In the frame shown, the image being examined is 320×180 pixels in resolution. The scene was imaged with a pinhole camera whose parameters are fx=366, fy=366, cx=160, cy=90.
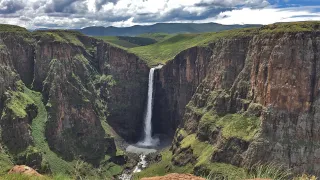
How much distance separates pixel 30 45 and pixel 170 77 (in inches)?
2071

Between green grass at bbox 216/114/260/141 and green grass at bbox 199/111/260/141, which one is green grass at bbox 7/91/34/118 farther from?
green grass at bbox 216/114/260/141

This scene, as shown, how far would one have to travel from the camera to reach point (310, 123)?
81.4 metres

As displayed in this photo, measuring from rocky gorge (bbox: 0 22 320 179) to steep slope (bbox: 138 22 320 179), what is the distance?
0.80ft

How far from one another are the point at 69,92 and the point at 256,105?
2454 inches

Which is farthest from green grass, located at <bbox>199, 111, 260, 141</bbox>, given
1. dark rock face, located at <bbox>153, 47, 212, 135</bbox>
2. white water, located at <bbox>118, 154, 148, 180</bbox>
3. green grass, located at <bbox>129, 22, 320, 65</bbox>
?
white water, located at <bbox>118, 154, 148, 180</bbox>

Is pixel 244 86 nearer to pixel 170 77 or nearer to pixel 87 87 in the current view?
pixel 170 77

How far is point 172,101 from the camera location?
142m

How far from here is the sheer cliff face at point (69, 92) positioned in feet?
347

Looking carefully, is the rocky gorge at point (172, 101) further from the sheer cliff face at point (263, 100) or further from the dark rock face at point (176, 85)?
the dark rock face at point (176, 85)

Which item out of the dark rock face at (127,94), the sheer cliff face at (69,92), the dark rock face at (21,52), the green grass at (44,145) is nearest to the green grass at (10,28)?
the sheer cliff face at (69,92)

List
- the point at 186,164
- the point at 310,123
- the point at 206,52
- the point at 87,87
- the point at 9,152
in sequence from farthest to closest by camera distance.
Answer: the point at 87,87 < the point at 206,52 < the point at 186,164 < the point at 9,152 < the point at 310,123

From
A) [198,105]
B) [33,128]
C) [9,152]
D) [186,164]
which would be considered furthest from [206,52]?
[9,152]

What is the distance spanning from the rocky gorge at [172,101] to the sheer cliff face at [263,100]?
0.76 feet

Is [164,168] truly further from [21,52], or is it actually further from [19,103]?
[21,52]
